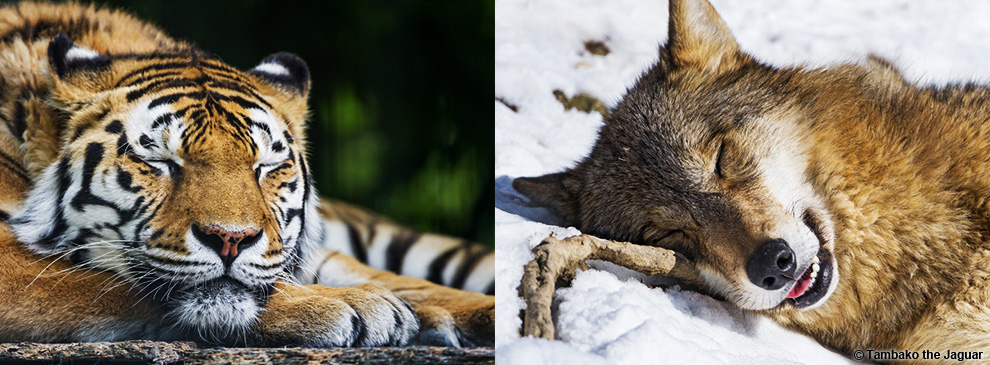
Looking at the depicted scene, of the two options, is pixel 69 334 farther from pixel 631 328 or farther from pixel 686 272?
pixel 686 272

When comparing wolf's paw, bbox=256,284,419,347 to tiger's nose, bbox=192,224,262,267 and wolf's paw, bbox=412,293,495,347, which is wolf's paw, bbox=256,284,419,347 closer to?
wolf's paw, bbox=412,293,495,347

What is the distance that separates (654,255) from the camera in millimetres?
2729

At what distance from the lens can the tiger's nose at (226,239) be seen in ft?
8.89

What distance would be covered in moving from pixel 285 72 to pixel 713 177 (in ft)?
5.53

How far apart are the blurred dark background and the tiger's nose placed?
0.43 metres

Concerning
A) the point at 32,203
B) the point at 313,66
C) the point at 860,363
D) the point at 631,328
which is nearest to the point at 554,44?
the point at 313,66

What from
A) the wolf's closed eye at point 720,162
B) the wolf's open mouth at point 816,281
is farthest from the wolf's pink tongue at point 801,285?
the wolf's closed eye at point 720,162

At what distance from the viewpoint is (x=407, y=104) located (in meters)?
3.22

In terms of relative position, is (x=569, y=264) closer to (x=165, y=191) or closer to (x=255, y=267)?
(x=255, y=267)

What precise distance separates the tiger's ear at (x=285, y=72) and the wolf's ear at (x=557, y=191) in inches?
37.9

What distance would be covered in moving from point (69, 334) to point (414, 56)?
1.64m

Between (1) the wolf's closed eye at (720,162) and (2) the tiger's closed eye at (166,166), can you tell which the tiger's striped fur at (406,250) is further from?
(1) the wolf's closed eye at (720,162)

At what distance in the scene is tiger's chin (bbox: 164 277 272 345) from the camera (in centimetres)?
275

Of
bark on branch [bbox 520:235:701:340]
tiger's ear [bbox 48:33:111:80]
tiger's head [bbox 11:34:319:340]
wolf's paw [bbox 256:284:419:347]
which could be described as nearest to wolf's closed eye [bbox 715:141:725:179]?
bark on branch [bbox 520:235:701:340]
